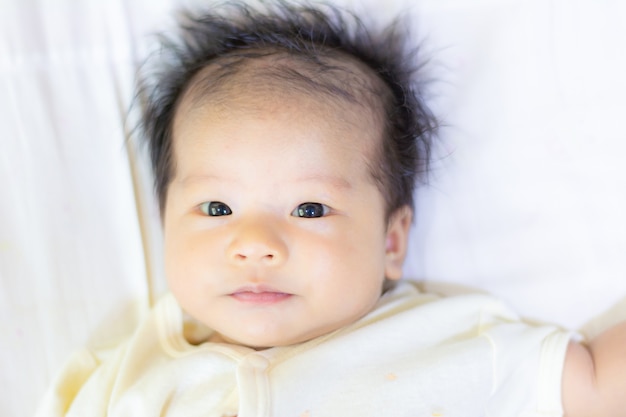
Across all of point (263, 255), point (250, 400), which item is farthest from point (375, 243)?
point (250, 400)

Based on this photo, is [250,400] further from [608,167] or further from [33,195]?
[608,167]

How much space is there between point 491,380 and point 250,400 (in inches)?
15.9

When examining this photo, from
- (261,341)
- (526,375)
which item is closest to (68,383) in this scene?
(261,341)

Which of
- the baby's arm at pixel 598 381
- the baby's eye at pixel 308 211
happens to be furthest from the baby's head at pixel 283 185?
the baby's arm at pixel 598 381

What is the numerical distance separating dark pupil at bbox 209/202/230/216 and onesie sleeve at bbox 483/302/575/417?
19.4 inches

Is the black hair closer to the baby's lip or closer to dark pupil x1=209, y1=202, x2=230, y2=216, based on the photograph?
dark pupil x1=209, y1=202, x2=230, y2=216

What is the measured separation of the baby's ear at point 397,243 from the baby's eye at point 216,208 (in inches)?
12.2

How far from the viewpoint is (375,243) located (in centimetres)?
129

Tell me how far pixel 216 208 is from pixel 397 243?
0.35m

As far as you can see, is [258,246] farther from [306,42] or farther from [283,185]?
[306,42]

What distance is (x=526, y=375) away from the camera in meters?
1.26

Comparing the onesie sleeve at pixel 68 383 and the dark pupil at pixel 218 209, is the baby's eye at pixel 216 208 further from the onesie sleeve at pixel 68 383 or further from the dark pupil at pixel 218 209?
the onesie sleeve at pixel 68 383

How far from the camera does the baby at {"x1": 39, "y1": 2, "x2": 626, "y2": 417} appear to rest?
1.20 m

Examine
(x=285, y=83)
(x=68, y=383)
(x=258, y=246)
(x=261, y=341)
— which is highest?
(x=285, y=83)
